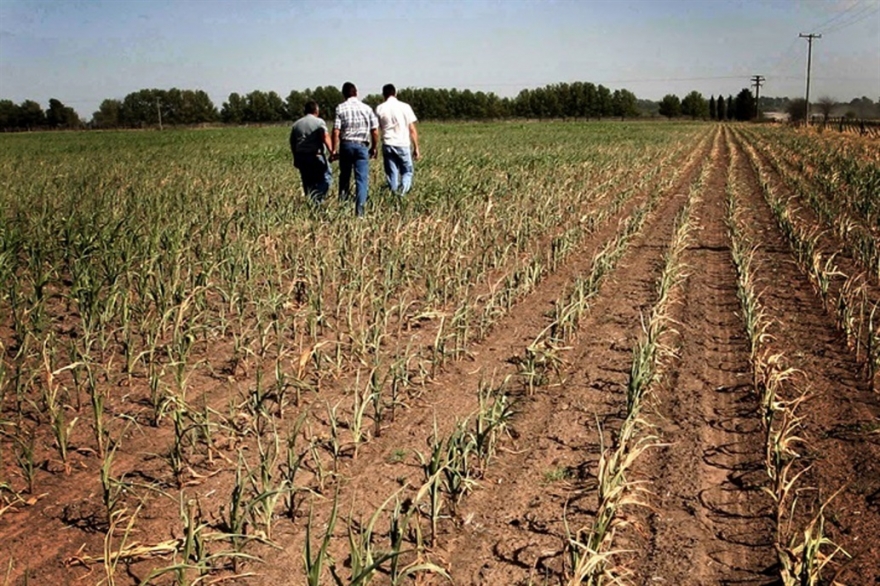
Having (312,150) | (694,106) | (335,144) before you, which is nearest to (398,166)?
(335,144)

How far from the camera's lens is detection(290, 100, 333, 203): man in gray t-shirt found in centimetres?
929

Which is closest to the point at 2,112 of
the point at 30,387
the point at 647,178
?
the point at 647,178

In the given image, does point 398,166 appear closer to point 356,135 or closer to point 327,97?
point 356,135

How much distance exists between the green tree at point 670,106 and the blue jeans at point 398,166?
364 feet

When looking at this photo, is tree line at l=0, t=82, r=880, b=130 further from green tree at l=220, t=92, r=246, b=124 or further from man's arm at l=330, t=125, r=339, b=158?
man's arm at l=330, t=125, r=339, b=158

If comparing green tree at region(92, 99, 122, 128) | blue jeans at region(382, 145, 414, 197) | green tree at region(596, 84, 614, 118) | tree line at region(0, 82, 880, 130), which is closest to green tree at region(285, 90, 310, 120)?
tree line at region(0, 82, 880, 130)

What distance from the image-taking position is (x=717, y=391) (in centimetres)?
411

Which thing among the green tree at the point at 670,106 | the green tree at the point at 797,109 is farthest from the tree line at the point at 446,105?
the green tree at the point at 797,109

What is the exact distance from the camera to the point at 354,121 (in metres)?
9.17

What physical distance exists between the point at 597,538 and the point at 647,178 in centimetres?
1374

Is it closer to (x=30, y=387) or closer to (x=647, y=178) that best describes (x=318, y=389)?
(x=30, y=387)

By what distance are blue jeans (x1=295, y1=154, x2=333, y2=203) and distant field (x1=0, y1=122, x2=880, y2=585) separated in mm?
1924

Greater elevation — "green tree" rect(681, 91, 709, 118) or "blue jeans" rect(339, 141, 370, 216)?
"green tree" rect(681, 91, 709, 118)

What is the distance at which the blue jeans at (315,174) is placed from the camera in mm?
9516
